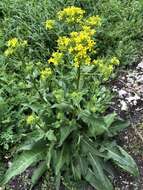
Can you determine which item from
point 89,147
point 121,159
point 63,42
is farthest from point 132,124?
point 63,42

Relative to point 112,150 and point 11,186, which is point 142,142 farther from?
point 11,186

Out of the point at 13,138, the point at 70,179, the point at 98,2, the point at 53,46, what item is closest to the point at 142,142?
the point at 70,179

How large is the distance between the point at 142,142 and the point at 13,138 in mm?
1442

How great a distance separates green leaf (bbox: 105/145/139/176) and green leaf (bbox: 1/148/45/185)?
0.70 meters

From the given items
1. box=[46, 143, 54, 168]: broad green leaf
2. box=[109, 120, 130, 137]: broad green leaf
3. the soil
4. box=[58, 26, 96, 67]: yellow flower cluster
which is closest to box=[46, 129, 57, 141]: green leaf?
box=[46, 143, 54, 168]: broad green leaf

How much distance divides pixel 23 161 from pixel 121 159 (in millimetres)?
1008

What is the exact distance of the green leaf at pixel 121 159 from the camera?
4711mm

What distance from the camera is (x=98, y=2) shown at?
22.2 ft

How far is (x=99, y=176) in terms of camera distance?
466 centimetres

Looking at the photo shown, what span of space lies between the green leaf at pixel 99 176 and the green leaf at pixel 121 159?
145 mm

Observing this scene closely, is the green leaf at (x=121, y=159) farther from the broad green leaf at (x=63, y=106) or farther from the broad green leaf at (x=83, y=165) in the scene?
the broad green leaf at (x=63, y=106)

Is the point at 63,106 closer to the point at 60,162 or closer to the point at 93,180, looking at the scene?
the point at 60,162

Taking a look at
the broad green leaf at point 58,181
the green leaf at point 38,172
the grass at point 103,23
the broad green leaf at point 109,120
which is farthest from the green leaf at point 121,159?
the grass at point 103,23

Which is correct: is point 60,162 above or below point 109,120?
below
